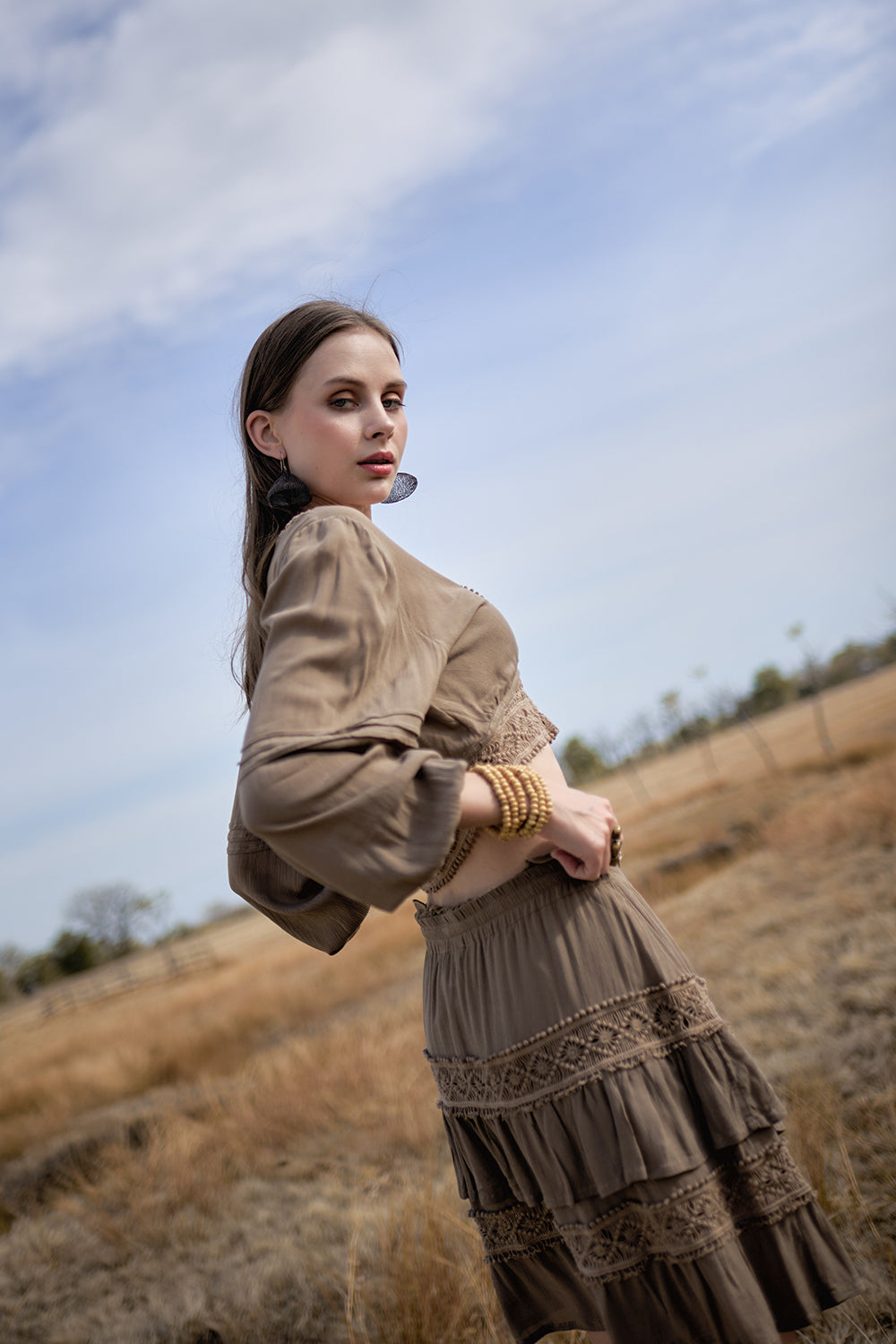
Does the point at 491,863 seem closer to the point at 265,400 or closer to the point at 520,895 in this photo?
the point at 520,895

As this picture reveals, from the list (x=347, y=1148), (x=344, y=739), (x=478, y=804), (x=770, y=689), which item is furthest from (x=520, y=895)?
(x=770, y=689)

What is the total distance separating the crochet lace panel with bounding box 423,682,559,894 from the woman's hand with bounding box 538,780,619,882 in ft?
0.34

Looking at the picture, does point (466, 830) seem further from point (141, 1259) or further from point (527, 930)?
point (141, 1259)

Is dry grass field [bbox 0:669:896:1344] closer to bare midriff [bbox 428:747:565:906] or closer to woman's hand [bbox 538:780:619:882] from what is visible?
bare midriff [bbox 428:747:565:906]

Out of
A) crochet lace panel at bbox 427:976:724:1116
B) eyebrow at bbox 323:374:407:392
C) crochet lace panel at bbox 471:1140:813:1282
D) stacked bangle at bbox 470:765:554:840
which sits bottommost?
crochet lace panel at bbox 471:1140:813:1282

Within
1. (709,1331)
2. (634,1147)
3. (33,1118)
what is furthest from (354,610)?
(33,1118)

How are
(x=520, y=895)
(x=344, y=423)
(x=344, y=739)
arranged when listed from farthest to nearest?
(x=344, y=423), (x=520, y=895), (x=344, y=739)

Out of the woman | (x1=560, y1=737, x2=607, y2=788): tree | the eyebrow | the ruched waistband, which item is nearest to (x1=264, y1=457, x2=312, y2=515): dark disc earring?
the woman

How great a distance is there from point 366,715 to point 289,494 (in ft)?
1.91

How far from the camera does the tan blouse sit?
1223mm

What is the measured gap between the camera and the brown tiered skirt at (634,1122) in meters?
1.36

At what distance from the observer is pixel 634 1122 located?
1362 millimetres

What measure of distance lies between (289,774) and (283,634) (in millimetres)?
228

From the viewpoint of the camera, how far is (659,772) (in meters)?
76.6
